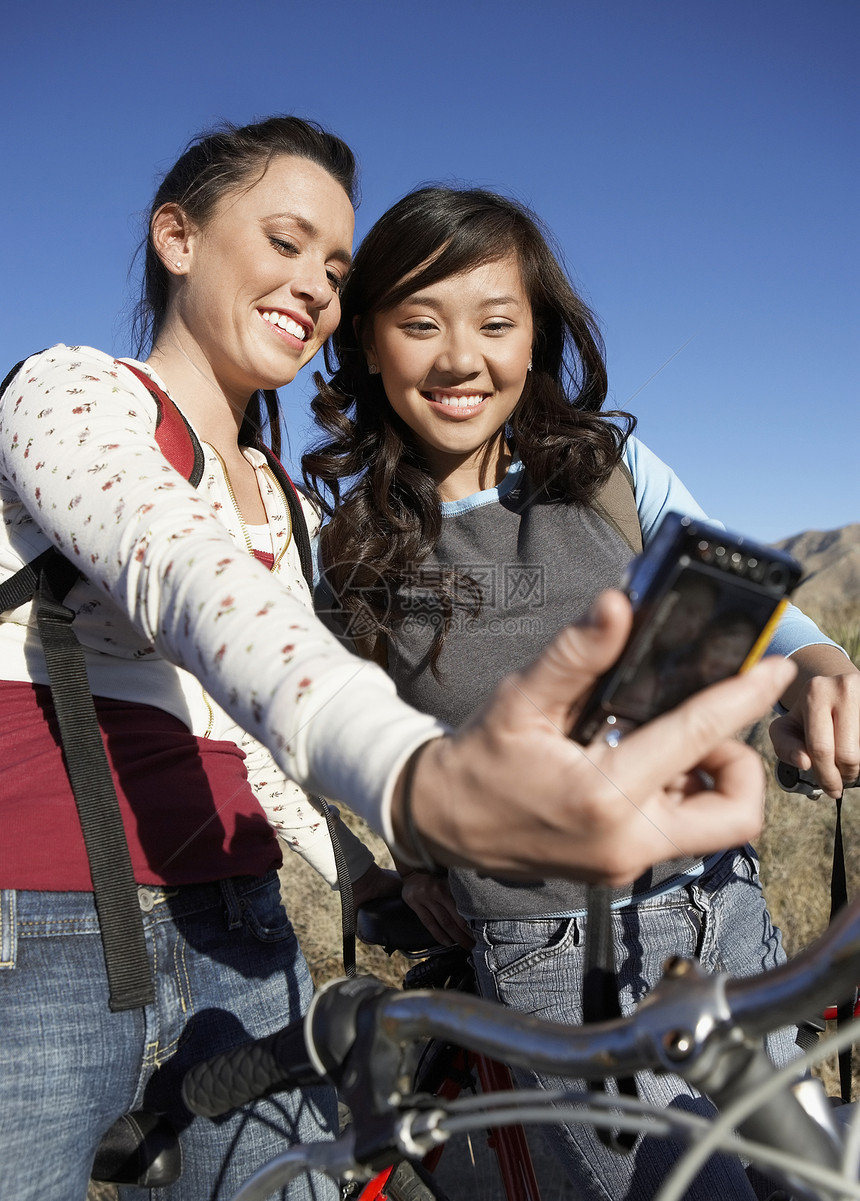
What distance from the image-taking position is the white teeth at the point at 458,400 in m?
2.12

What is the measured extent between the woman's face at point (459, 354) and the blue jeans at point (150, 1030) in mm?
1139

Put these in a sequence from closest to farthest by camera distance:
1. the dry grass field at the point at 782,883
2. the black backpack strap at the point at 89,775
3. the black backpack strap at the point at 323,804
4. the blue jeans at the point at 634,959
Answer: the black backpack strap at the point at 89,775 < the blue jeans at the point at 634,959 < the black backpack strap at the point at 323,804 < the dry grass field at the point at 782,883

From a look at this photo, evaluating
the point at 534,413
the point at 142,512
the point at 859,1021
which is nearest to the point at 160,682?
the point at 142,512

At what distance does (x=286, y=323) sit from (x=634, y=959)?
142cm

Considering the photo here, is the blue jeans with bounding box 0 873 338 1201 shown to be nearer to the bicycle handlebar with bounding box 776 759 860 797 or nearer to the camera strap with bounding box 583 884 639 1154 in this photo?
the camera strap with bounding box 583 884 639 1154

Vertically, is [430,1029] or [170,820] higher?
[430,1029]

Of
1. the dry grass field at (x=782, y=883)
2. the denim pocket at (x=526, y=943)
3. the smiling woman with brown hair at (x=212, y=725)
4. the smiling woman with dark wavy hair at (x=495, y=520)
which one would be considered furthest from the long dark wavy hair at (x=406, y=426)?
the dry grass field at (x=782, y=883)

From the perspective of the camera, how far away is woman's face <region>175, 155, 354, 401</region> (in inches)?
68.1

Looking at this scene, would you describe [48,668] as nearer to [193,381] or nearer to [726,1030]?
[193,381]

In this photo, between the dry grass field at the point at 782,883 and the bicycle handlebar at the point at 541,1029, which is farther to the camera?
the dry grass field at the point at 782,883

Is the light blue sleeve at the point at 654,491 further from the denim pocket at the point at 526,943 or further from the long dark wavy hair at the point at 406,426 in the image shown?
the denim pocket at the point at 526,943

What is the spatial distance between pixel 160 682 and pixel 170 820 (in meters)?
0.22

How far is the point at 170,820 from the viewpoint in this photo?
140cm

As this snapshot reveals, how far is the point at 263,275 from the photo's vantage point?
5.67 ft
